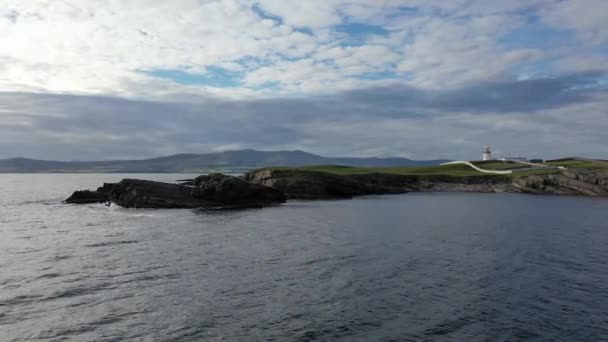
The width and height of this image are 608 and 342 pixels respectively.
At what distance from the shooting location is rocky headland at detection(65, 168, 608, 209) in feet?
273

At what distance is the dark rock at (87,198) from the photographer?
92.3 meters

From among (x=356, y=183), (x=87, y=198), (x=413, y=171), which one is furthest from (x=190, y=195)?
(x=413, y=171)

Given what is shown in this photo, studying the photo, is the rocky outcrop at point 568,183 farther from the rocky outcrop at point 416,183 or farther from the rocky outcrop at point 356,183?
the rocky outcrop at point 356,183

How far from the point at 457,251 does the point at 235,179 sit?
5588 centimetres

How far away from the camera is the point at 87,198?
93.6 m

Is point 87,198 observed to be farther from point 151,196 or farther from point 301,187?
point 301,187

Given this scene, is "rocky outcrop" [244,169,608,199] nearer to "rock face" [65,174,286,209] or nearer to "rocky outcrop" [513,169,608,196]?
"rocky outcrop" [513,169,608,196]

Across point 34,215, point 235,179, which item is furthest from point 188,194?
point 34,215

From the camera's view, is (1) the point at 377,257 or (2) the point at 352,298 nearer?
(2) the point at 352,298

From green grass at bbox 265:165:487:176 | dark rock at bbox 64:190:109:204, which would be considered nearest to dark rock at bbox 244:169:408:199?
green grass at bbox 265:165:487:176

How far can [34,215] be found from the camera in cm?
7000

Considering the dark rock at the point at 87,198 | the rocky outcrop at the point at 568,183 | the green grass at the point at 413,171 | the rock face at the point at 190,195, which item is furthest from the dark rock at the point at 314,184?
the dark rock at the point at 87,198

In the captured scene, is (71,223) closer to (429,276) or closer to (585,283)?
(429,276)

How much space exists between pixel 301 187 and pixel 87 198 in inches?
1872
